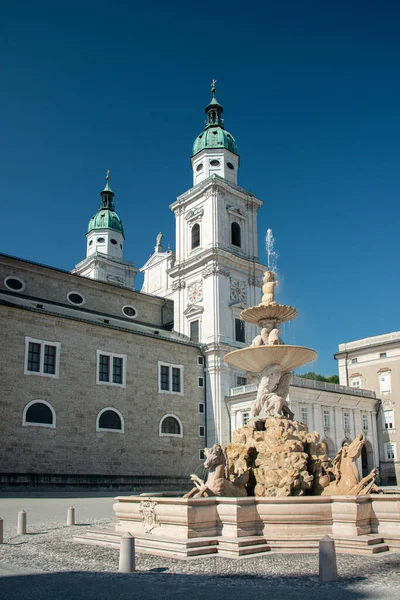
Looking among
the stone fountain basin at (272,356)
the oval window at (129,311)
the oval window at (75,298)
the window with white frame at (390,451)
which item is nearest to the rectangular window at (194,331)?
the oval window at (129,311)

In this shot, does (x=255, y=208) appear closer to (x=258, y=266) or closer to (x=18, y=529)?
(x=258, y=266)

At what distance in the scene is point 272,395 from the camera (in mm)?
14531

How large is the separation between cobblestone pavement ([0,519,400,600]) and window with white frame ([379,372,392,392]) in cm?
3765

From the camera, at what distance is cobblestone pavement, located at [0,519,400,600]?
7109 mm

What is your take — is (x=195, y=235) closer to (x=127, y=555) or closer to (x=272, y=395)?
(x=272, y=395)

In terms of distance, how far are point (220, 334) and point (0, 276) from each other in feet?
49.8

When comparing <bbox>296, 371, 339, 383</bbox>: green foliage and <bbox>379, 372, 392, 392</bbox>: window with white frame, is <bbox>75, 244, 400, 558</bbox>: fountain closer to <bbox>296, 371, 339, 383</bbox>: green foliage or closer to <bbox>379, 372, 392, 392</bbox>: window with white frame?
<bbox>379, 372, 392, 392</bbox>: window with white frame

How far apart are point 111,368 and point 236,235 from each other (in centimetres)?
1723

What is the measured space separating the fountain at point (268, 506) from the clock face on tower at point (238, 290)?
97.9 ft

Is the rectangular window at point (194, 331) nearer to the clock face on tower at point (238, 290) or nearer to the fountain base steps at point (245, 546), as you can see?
the clock face on tower at point (238, 290)

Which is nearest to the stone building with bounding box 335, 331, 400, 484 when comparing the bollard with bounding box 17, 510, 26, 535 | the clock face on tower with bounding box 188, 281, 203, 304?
the clock face on tower with bounding box 188, 281, 203, 304

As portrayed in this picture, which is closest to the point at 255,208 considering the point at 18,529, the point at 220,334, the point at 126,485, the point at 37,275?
the point at 220,334

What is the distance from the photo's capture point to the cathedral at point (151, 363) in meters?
30.5

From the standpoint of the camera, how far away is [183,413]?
38.1 meters
